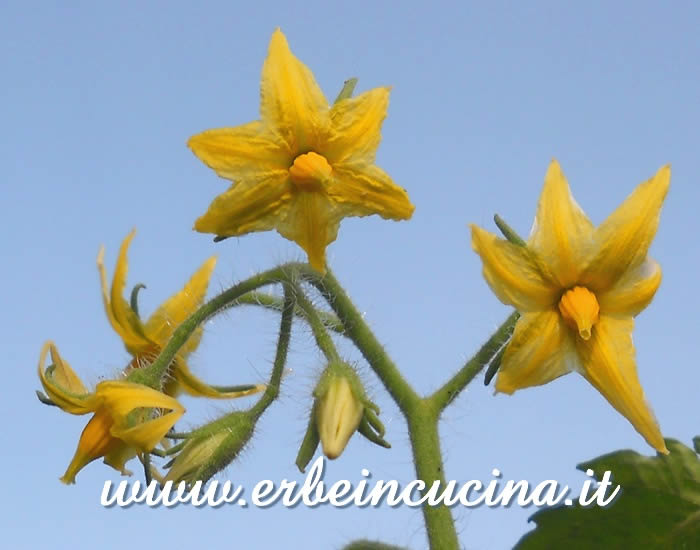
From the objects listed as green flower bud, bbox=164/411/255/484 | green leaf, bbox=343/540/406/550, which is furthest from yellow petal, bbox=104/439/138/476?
green leaf, bbox=343/540/406/550

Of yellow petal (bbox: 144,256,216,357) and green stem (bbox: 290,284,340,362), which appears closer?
green stem (bbox: 290,284,340,362)

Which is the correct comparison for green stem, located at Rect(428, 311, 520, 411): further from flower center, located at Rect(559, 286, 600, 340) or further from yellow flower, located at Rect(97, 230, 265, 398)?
yellow flower, located at Rect(97, 230, 265, 398)

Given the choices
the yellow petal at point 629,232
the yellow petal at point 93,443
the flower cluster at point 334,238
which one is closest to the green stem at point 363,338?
the flower cluster at point 334,238

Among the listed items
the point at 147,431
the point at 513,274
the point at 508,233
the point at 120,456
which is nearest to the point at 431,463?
the point at 513,274

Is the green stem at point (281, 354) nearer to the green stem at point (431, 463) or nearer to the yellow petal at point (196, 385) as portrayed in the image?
the yellow petal at point (196, 385)

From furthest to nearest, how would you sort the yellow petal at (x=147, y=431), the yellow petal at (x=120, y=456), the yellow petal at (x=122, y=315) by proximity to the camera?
the yellow petal at (x=122, y=315)
the yellow petal at (x=120, y=456)
the yellow petal at (x=147, y=431)

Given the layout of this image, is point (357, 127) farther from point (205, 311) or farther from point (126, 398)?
point (126, 398)
